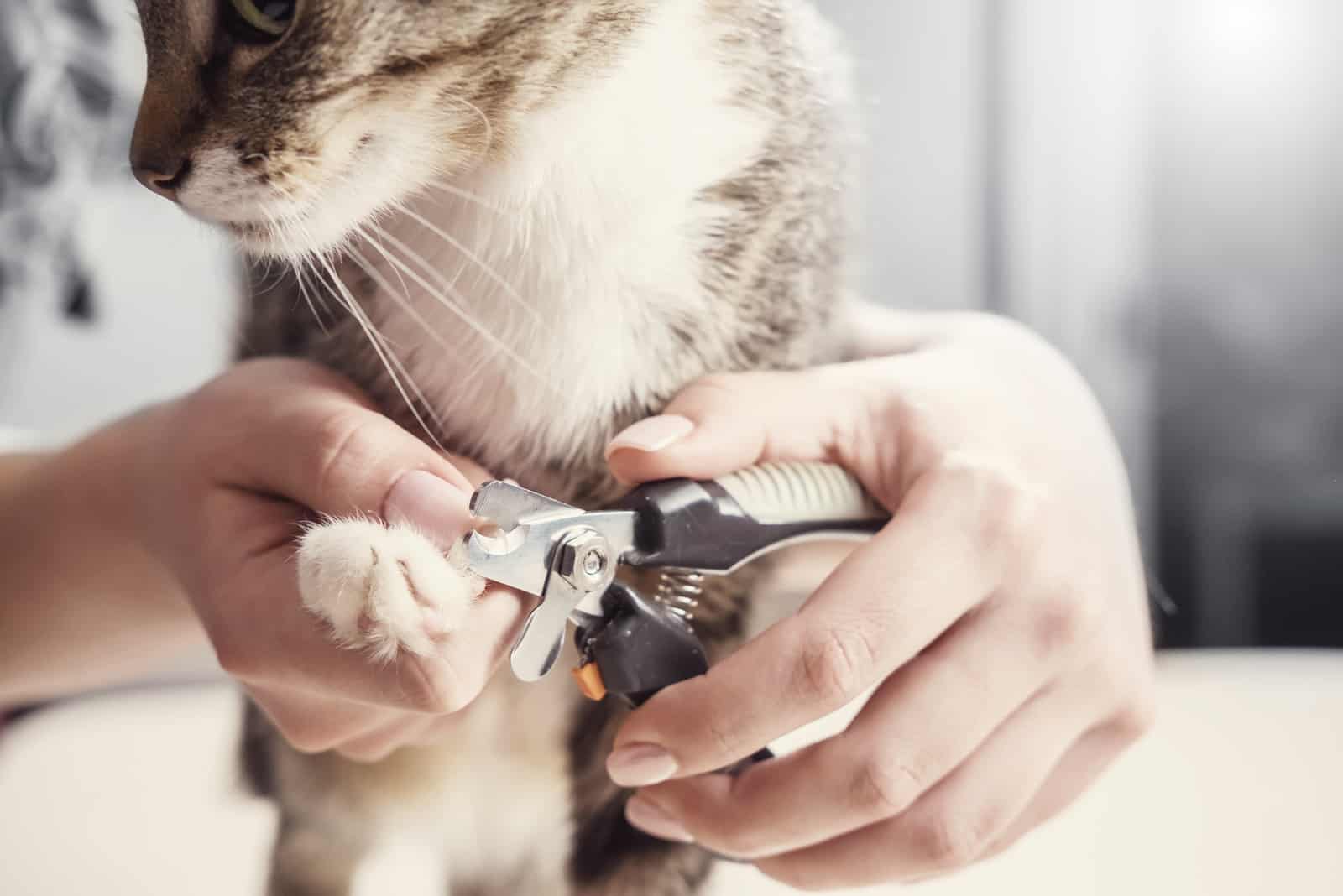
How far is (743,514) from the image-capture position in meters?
0.37

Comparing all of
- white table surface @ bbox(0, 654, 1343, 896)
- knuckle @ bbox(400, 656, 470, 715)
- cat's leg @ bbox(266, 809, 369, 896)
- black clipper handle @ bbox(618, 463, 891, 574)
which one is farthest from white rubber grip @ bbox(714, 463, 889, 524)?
cat's leg @ bbox(266, 809, 369, 896)

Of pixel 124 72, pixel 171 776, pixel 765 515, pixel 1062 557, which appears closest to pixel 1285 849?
pixel 1062 557

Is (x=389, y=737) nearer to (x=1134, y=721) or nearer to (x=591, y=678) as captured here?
(x=591, y=678)

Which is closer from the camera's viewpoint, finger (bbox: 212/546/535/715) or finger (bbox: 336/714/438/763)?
finger (bbox: 212/546/535/715)

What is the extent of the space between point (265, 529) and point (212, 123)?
128mm

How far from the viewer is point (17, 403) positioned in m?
0.76

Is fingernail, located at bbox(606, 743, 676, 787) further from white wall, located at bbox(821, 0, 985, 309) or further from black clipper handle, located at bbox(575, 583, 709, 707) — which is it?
white wall, located at bbox(821, 0, 985, 309)

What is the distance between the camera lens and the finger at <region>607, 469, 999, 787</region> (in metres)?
0.37

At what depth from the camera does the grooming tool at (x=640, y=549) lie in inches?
12.3

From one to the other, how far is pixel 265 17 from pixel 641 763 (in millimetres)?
254

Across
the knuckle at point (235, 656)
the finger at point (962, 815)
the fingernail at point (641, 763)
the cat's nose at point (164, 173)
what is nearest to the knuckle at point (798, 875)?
the finger at point (962, 815)

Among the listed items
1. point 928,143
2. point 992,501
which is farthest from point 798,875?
point 928,143

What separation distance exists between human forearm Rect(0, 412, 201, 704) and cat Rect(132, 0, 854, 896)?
0.09 m

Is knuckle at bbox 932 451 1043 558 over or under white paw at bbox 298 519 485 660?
under
